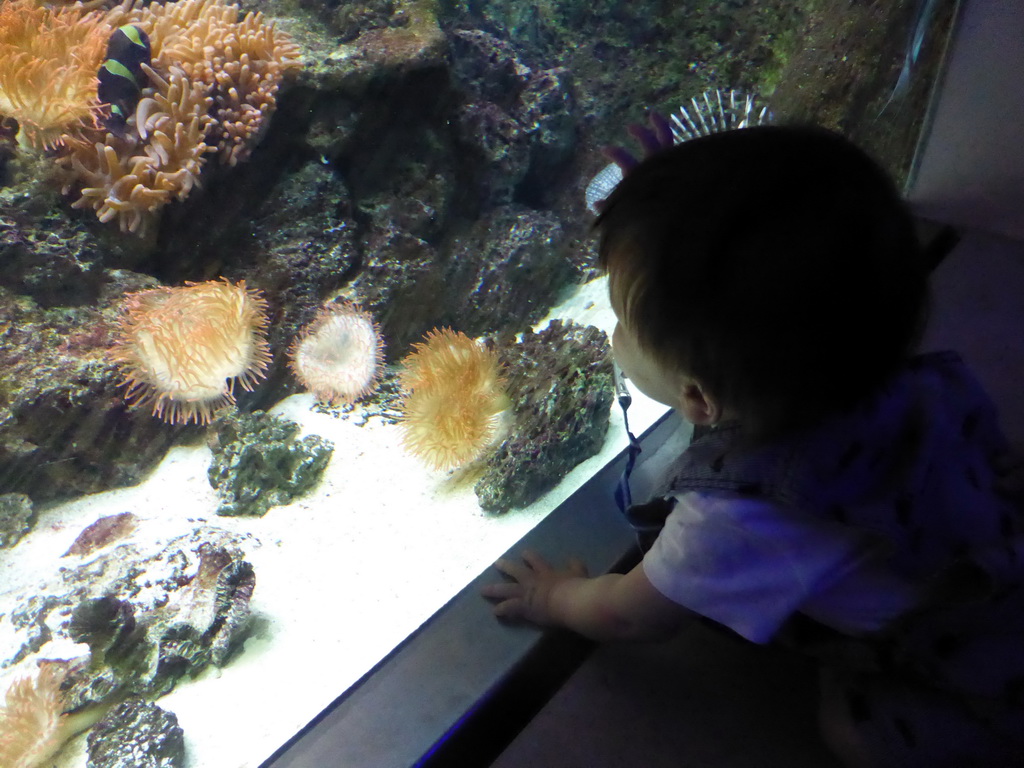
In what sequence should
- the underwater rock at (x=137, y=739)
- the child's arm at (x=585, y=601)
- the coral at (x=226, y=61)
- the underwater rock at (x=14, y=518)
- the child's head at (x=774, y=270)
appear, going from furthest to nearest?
1. the coral at (x=226, y=61)
2. the underwater rock at (x=14, y=518)
3. the underwater rock at (x=137, y=739)
4. the child's arm at (x=585, y=601)
5. the child's head at (x=774, y=270)

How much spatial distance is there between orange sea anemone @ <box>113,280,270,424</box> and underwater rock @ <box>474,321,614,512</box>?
3.52 ft

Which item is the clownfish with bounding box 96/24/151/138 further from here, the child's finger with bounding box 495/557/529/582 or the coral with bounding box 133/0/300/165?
the child's finger with bounding box 495/557/529/582

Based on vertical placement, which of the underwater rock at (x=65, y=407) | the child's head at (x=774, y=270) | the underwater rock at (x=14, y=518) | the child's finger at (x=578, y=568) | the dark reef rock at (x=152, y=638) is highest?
the child's head at (x=774, y=270)

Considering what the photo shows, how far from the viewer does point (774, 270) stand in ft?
2.24

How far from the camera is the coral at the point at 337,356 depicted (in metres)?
2.53

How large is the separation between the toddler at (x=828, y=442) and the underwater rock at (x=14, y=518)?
2274mm

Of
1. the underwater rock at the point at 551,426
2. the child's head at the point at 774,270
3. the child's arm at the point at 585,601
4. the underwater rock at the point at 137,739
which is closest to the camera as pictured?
the child's head at the point at 774,270

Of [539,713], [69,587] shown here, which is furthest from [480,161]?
[539,713]

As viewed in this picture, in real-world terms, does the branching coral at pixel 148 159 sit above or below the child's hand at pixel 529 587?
above

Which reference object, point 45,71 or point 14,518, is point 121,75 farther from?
point 14,518

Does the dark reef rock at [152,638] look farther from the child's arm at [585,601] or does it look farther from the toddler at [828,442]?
the toddler at [828,442]

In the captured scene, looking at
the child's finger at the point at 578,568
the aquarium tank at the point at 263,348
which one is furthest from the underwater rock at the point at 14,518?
the child's finger at the point at 578,568

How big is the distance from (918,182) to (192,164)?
2703 millimetres

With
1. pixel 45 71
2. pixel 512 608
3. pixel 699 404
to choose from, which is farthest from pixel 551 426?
pixel 45 71
